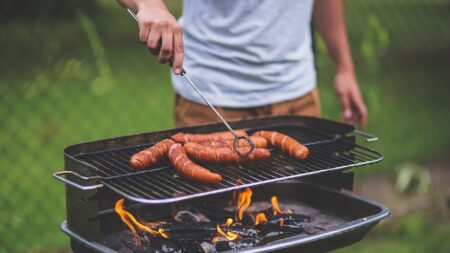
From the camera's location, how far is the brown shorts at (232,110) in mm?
3145

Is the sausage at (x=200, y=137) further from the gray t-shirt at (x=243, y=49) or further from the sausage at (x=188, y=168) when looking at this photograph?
the gray t-shirt at (x=243, y=49)

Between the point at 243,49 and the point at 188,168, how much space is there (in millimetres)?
959

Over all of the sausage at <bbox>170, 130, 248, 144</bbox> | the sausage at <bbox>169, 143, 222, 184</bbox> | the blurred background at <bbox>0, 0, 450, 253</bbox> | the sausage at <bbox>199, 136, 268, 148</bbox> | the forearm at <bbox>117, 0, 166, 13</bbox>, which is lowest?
the blurred background at <bbox>0, 0, 450, 253</bbox>

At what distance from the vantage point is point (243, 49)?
3047 millimetres

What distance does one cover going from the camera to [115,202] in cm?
242

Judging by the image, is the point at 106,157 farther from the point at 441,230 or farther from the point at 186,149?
the point at 441,230

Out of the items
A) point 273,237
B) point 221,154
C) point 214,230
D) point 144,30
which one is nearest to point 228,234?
point 214,230

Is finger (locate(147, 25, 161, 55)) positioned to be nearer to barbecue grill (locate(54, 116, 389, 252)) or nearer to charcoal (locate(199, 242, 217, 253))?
barbecue grill (locate(54, 116, 389, 252))

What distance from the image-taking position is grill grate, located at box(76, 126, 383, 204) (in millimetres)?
2170

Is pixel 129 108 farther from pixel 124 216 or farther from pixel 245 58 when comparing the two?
pixel 124 216

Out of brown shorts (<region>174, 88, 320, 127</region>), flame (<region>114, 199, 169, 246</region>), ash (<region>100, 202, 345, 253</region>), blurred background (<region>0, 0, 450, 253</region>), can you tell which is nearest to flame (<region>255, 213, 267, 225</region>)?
ash (<region>100, 202, 345, 253</region>)

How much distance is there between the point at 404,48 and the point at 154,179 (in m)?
8.82

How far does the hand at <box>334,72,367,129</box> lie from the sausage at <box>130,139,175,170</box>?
1347 millimetres

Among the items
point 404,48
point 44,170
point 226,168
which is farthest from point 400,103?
point 226,168
